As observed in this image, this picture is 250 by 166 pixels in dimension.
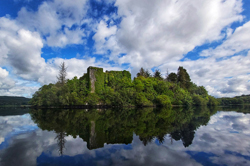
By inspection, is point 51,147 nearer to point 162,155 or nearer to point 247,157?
point 162,155

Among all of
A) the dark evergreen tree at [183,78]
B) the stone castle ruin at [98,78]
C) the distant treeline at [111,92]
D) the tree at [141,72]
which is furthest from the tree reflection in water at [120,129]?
the tree at [141,72]

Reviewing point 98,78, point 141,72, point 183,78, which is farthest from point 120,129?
point 141,72

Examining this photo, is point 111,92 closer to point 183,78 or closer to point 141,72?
point 141,72

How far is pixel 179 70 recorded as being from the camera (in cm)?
5925

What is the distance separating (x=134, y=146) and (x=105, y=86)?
37.8 m

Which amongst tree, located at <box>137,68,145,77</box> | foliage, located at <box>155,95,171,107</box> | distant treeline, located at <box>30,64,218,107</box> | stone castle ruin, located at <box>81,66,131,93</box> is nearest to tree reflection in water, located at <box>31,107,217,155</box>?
distant treeline, located at <box>30,64,218,107</box>

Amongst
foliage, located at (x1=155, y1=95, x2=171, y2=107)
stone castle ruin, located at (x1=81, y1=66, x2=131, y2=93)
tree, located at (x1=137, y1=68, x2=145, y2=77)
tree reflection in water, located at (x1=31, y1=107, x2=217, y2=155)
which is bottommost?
tree reflection in water, located at (x1=31, y1=107, x2=217, y2=155)

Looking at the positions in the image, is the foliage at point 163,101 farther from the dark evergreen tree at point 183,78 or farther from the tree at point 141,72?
the tree at point 141,72

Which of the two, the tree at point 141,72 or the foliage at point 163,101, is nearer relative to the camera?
the foliage at point 163,101

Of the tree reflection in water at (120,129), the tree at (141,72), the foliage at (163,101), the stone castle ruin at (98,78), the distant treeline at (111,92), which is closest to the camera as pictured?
the tree reflection in water at (120,129)

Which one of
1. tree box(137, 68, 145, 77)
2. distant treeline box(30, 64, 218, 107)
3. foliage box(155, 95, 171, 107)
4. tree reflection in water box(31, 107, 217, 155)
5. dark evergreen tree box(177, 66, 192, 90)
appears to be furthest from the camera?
tree box(137, 68, 145, 77)

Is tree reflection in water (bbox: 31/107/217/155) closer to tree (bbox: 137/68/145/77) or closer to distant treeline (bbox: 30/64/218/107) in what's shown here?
distant treeline (bbox: 30/64/218/107)

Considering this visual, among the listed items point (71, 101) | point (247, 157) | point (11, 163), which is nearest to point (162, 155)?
point (247, 157)

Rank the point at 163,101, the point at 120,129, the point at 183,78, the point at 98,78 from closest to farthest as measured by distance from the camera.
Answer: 1. the point at 120,129
2. the point at 163,101
3. the point at 98,78
4. the point at 183,78
